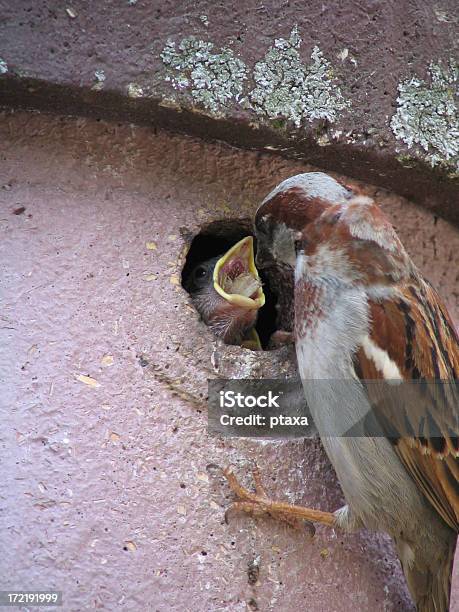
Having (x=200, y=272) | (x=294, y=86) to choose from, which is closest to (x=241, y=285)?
(x=200, y=272)

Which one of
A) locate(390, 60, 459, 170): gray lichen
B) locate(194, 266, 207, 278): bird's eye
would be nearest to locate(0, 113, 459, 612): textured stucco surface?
locate(390, 60, 459, 170): gray lichen

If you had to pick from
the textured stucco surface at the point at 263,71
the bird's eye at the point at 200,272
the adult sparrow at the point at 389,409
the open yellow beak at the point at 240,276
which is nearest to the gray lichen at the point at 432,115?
the textured stucco surface at the point at 263,71

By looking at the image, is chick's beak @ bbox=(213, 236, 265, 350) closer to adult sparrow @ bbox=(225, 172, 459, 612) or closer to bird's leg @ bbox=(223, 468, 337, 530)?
adult sparrow @ bbox=(225, 172, 459, 612)

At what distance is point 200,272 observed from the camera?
3.45 meters

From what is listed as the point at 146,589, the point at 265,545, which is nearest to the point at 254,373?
the point at 265,545

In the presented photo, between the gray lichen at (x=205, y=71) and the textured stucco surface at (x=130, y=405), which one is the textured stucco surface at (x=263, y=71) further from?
the textured stucco surface at (x=130, y=405)

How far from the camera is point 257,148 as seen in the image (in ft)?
8.54

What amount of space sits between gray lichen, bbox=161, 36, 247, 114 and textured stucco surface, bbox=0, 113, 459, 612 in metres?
0.22

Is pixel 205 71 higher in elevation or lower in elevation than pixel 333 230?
higher

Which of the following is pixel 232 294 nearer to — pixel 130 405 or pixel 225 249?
pixel 225 249

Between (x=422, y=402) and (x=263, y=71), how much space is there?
0.92 m

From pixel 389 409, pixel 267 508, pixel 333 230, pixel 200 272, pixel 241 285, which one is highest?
pixel 333 230

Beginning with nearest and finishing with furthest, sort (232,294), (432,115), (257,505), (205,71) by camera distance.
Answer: (257,505), (205,71), (432,115), (232,294)

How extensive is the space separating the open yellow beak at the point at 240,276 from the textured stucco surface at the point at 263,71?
54cm
